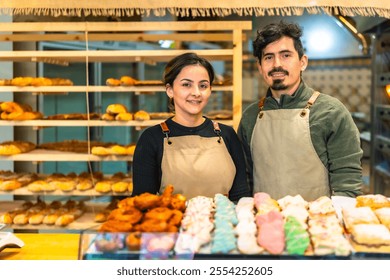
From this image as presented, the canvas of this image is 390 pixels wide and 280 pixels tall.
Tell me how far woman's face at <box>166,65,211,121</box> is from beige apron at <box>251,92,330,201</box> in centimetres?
37

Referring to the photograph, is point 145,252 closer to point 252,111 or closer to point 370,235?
point 370,235

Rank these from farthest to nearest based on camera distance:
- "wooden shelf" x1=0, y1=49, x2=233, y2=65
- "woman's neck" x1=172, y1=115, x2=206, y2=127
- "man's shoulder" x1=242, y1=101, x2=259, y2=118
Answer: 1. "wooden shelf" x1=0, y1=49, x2=233, y2=65
2. "man's shoulder" x1=242, y1=101, x2=259, y2=118
3. "woman's neck" x1=172, y1=115, x2=206, y2=127

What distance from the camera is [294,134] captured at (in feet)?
6.99

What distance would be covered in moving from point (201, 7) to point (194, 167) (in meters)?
0.75

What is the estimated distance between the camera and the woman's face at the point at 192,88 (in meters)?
1.95

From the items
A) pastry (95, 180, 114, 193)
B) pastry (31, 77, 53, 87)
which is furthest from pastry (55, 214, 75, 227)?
pastry (31, 77, 53, 87)

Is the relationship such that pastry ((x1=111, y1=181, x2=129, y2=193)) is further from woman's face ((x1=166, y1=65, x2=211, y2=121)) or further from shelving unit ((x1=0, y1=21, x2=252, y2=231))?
woman's face ((x1=166, y1=65, x2=211, y2=121))

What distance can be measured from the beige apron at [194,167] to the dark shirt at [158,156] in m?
0.02

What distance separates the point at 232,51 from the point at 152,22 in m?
0.50

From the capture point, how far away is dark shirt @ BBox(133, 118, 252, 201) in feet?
6.68

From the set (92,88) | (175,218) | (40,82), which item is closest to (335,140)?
(175,218)

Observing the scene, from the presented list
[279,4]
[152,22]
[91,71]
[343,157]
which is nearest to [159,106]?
[91,71]

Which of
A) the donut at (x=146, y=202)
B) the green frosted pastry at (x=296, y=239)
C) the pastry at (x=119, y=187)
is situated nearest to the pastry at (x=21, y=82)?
the pastry at (x=119, y=187)

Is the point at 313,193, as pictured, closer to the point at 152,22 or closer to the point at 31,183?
the point at 152,22
